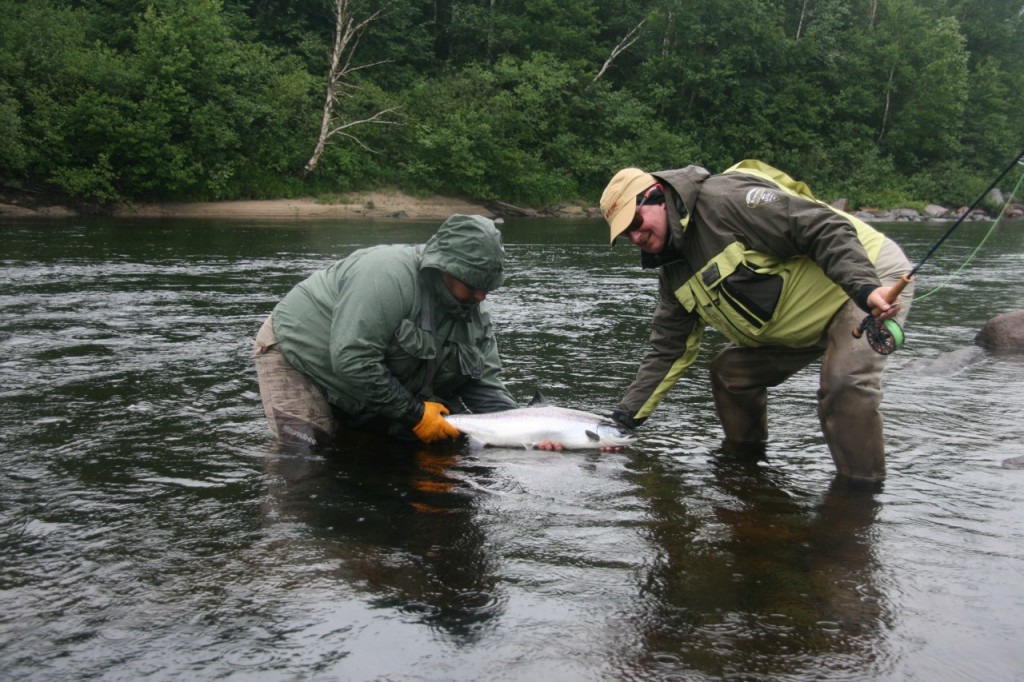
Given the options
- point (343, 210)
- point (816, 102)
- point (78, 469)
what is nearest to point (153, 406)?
point (78, 469)

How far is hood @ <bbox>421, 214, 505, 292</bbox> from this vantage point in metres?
5.16

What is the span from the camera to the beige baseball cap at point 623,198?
16.3 ft

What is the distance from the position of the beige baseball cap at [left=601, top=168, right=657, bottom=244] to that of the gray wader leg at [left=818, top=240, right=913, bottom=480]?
51.1 inches

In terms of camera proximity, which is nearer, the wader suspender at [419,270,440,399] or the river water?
the river water

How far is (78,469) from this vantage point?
5.36 m

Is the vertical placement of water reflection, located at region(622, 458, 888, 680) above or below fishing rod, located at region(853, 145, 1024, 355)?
below

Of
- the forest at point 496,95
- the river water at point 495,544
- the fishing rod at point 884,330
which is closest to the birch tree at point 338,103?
the forest at point 496,95

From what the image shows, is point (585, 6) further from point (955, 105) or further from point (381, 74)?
point (955, 105)

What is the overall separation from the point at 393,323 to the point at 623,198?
1496 mm

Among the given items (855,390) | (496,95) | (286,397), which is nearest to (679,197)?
(855,390)

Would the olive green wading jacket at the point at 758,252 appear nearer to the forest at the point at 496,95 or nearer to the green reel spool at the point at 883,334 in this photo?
the green reel spool at the point at 883,334

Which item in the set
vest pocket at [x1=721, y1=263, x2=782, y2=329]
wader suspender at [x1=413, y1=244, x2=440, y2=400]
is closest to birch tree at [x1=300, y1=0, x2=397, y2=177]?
wader suspender at [x1=413, y1=244, x2=440, y2=400]

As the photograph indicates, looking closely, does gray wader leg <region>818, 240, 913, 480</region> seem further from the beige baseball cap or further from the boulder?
the boulder

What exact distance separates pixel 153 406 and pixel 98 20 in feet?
108
